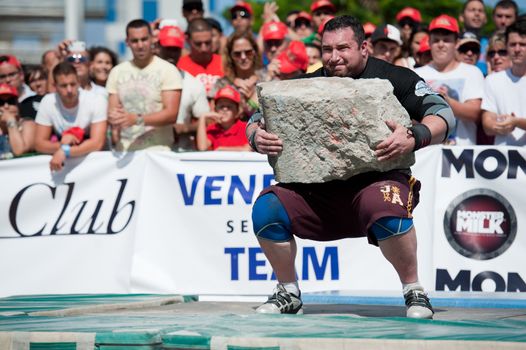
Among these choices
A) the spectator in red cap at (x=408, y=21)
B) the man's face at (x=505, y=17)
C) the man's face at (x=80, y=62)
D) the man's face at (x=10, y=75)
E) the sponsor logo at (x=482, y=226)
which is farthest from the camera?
the spectator in red cap at (x=408, y=21)

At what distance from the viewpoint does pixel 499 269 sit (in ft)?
30.2

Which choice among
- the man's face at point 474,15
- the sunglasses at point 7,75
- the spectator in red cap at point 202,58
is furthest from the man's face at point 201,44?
the man's face at point 474,15

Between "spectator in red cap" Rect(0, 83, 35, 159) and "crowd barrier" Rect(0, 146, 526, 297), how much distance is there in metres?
0.63

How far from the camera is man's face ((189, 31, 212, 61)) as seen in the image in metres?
11.1

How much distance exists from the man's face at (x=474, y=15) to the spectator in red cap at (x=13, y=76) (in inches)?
192

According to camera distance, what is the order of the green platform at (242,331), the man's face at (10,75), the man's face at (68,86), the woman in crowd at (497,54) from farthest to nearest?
the man's face at (10,75), the woman in crowd at (497,54), the man's face at (68,86), the green platform at (242,331)

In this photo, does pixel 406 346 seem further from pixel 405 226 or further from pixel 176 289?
pixel 176 289

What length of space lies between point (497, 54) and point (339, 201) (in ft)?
16.2

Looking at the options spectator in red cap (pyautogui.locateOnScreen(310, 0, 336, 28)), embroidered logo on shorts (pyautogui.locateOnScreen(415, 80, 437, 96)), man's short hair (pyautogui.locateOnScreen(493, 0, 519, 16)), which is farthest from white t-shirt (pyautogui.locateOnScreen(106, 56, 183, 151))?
embroidered logo on shorts (pyautogui.locateOnScreen(415, 80, 437, 96))

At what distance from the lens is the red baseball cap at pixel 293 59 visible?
10156 millimetres

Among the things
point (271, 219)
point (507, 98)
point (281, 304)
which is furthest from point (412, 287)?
point (507, 98)

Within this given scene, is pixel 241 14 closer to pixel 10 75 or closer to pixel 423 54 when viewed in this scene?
pixel 423 54

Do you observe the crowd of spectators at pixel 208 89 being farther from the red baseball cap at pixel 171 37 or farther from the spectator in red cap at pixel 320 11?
the spectator in red cap at pixel 320 11

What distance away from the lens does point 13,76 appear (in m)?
11.8
